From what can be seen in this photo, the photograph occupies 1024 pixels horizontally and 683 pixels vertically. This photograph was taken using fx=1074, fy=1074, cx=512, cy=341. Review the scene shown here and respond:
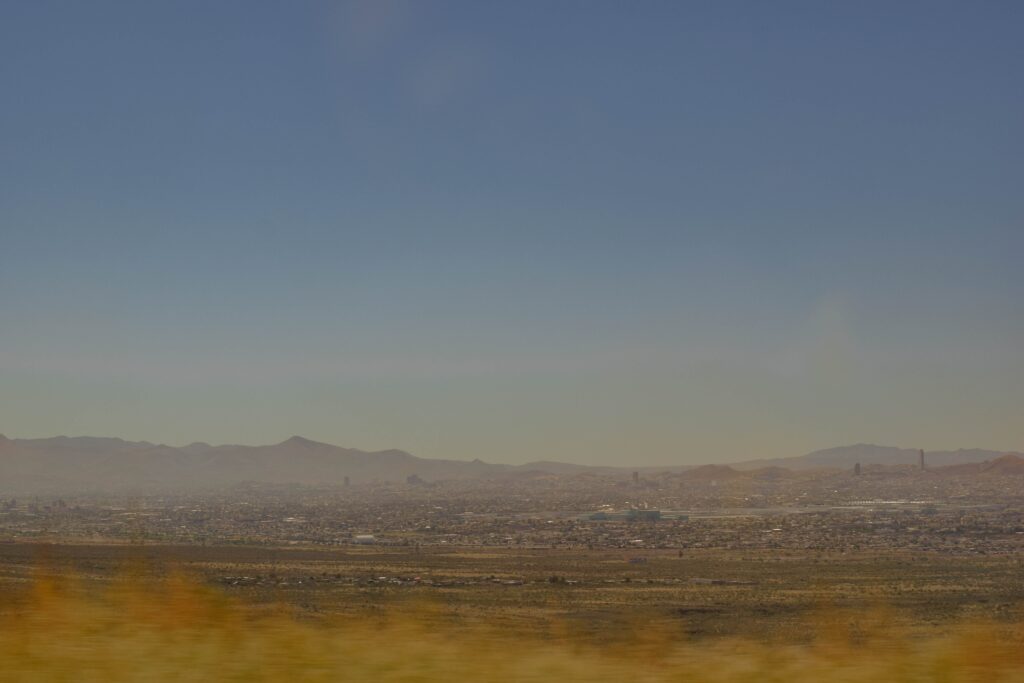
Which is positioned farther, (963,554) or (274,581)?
(963,554)

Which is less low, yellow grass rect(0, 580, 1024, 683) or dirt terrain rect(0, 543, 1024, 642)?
yellow grass rect(0, 580, 1024, 683)

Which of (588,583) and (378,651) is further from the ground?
(378,651)

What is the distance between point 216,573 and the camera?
25.3 metres

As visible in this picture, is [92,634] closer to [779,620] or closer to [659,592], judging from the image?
[779,620]

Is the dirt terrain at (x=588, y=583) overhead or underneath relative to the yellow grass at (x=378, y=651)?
underneath

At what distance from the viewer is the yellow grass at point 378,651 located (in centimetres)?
686

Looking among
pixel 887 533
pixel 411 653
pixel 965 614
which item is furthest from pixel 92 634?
pixel 887 533

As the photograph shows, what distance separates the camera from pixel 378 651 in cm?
735

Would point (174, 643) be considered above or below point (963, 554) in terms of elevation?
above

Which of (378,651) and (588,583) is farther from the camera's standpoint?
(588,583)

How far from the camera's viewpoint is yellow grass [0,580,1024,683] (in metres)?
6.86

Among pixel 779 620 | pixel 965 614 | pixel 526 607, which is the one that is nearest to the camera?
pixel 779 620

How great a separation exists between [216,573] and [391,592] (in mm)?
5330

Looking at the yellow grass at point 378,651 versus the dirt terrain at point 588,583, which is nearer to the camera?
the yellow grass at point 378,651
